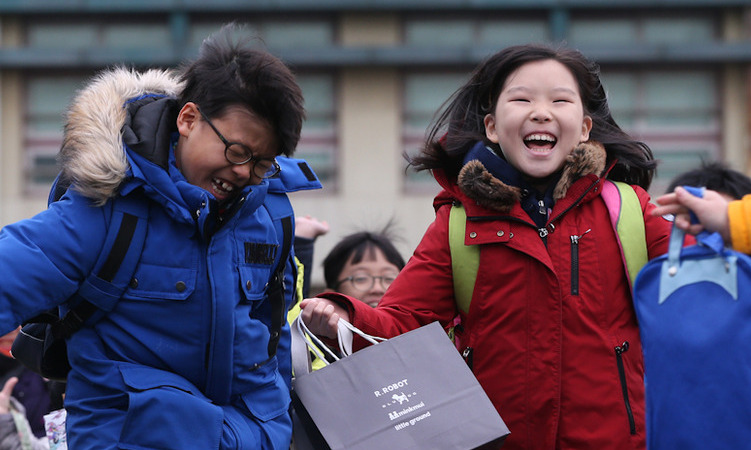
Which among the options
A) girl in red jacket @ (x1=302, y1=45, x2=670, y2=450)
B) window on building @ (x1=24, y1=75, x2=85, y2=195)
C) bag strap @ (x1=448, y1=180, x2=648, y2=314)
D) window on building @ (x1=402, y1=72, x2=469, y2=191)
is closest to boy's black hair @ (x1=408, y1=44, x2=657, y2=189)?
girl in red jacket @ (x1=302, y1=45, x2=670, y2=450)

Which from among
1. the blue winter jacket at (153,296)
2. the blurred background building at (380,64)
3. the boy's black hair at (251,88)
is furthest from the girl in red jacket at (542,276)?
the blurred background building at (380,64)

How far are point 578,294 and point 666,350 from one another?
0.59 meters

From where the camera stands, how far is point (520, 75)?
133 inches

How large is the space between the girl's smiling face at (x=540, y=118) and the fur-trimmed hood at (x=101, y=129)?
1.06 m

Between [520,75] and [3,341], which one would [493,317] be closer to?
[520,75]

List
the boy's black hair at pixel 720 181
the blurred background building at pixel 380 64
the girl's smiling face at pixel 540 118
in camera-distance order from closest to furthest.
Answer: the girl's smiling face at pixel 540 118, the boy's black hair at pixel 720 181, the blurred background building at pixel 380 64

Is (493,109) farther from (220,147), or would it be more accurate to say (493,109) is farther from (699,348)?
(699,348)

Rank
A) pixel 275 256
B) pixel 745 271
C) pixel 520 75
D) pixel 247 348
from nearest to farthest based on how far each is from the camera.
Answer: pixel 745 271 < pixel 247 348 < pixel 275 256 < pixel 520 75

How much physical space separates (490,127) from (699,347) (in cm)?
126

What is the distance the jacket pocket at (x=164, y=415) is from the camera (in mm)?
2666

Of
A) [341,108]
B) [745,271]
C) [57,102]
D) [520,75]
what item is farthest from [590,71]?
[57,102]

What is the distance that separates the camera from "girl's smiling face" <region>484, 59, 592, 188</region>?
3234mm

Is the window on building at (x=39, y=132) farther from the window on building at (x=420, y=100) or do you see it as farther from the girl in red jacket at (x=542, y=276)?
the girl in red jacket at (x=542, y=276)

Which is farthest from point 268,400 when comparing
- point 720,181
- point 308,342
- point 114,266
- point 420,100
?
point 420,100
